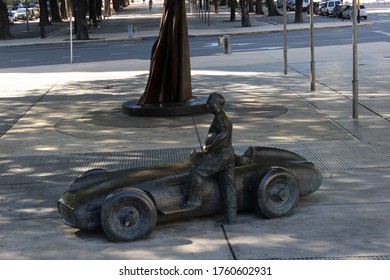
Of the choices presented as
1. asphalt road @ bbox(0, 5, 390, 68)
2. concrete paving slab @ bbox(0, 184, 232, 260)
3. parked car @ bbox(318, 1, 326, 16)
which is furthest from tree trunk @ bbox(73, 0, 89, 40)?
concrete paving slab @ bbox(0, 184, 232, 260)

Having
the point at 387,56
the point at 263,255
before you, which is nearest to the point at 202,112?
the point at 263,255

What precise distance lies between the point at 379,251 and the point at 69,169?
16.7 ft

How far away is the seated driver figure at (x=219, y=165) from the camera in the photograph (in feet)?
24.0

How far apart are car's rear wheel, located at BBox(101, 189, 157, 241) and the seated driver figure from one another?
0.51 metres

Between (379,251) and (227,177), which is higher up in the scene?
(227,177)

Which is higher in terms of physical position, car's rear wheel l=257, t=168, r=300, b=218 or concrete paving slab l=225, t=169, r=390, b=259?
car's rear wheel l=257, t=168, r=300, b=218

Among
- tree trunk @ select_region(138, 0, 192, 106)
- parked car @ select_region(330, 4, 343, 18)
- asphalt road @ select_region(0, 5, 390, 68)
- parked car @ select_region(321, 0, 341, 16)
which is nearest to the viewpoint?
tree trunk @ select_region(138, 0, 192, 106)

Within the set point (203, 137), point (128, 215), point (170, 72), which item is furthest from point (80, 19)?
point (128, 215)

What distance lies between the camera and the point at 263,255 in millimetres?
6461

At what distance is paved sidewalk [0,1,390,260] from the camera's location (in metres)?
6.84

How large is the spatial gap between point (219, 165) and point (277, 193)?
67cm

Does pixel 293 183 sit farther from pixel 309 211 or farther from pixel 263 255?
pixel 263 255

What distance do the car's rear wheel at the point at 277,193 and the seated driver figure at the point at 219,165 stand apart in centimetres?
29

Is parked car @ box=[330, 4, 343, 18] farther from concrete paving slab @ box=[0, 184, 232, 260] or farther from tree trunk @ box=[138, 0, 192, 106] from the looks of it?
concrete paving slab @ box=[0, 184, 232, 260]
